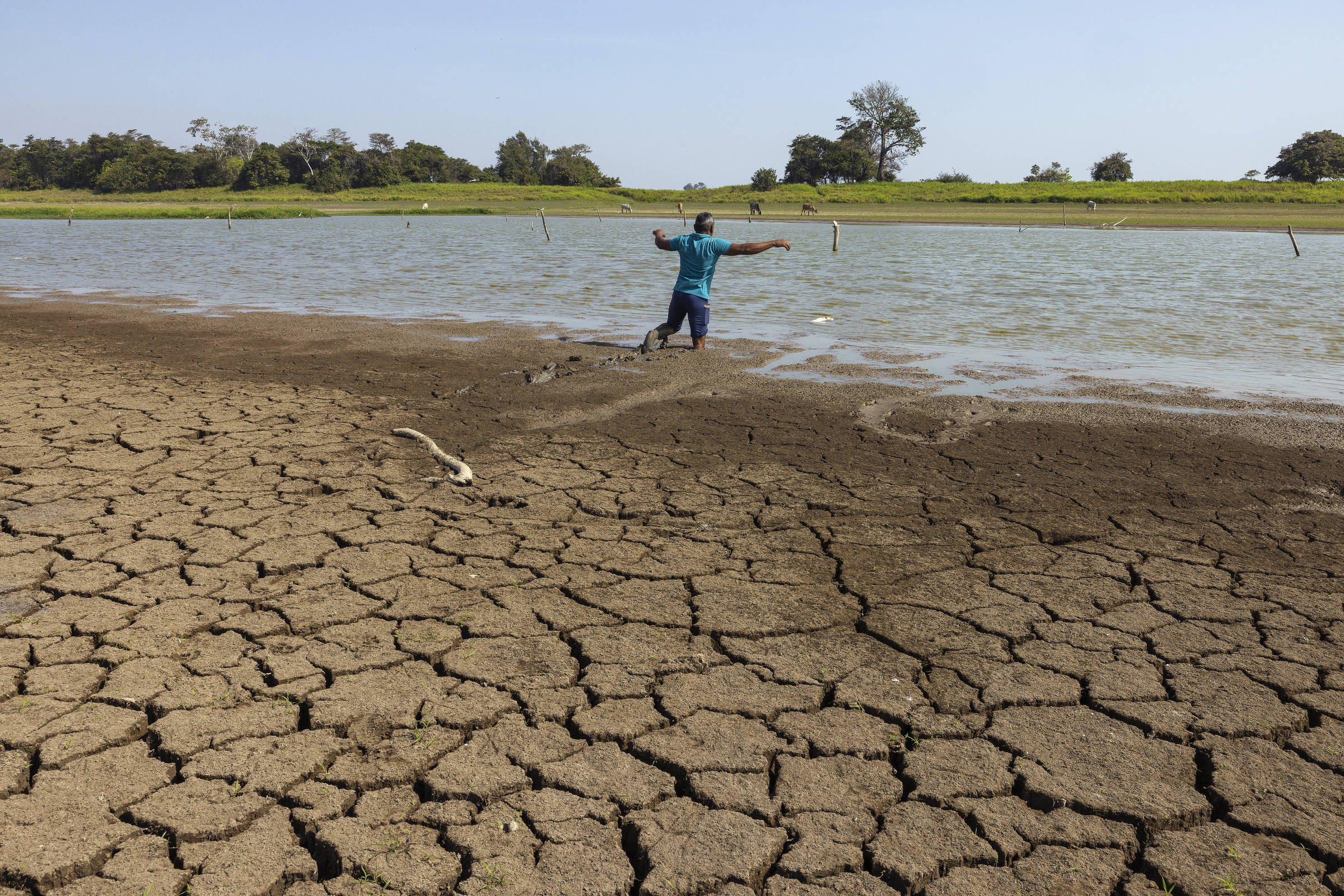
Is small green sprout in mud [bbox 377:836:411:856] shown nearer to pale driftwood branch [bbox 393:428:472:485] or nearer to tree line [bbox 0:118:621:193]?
pale driftwood branch [bbox 393:428:472:485]

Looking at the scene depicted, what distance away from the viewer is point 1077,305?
15594 millimetres

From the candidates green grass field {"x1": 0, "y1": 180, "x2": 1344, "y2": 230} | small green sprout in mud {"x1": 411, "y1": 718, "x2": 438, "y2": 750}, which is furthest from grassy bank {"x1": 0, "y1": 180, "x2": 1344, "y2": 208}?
small green sprout in mud {"x1": 411, "y1": 718, "x2": 438, "y2": 750}

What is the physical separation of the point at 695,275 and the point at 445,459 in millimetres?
5108

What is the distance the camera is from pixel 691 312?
34.0 feet

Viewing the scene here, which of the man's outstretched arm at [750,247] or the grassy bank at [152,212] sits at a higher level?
the grassy bank at [152,212]

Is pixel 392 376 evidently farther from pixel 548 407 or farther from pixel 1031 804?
pixel 1031 804

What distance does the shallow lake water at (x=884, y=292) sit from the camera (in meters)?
10.4

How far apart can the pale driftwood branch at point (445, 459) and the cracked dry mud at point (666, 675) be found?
13cm

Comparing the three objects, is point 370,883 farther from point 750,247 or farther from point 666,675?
point 750,247

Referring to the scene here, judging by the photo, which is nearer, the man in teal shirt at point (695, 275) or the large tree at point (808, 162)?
the man in teal shirt at point (695, 275)

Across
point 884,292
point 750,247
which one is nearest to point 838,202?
point 884,292

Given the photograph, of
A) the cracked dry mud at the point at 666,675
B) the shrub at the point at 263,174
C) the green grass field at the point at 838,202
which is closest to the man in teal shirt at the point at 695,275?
the cracked dry mud at the point at 666,675

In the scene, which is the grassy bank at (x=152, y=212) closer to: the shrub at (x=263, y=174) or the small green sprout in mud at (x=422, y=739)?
the shrub at (x=263, y=174)

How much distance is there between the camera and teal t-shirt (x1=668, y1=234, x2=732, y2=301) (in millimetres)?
9930
